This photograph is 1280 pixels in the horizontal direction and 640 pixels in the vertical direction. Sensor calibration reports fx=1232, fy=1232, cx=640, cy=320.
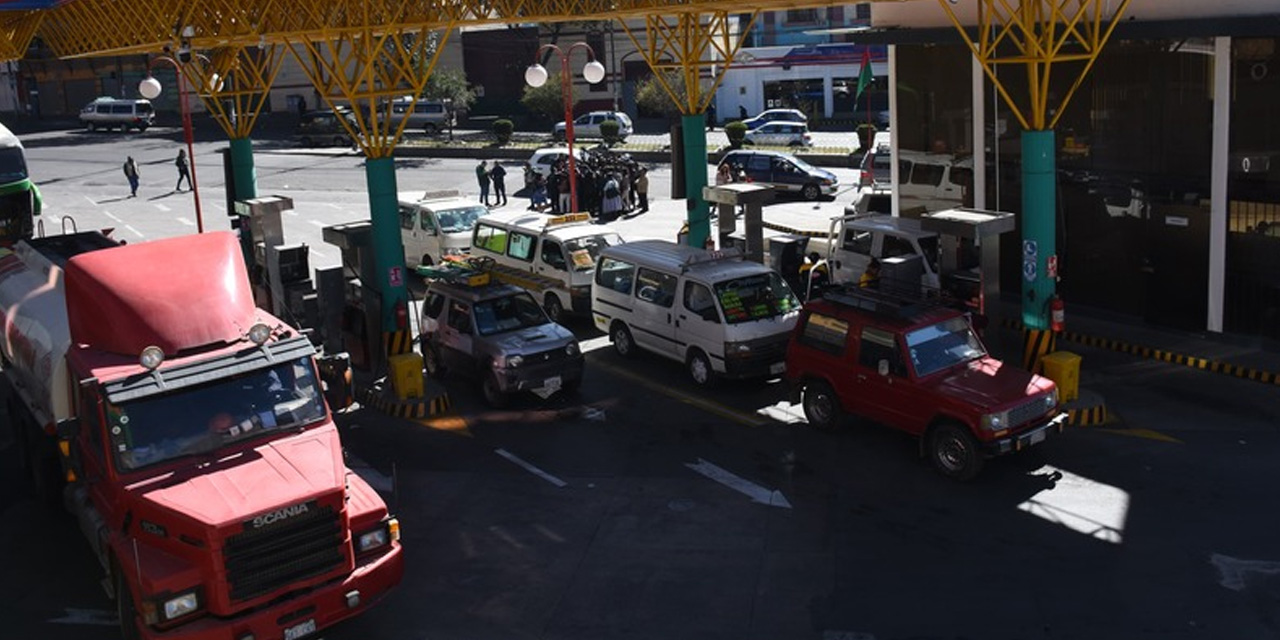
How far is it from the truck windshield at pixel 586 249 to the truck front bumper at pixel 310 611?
12.4m

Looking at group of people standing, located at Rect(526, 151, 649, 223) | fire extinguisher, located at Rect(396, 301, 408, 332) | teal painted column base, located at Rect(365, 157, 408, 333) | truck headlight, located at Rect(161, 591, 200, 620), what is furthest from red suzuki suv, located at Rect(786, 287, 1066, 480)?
group of people standing, located at Rect(526, 151, 649, 223)

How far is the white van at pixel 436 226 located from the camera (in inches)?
1078

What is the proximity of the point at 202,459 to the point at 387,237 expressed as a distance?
28.2ft

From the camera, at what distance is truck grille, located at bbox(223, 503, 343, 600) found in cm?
1023

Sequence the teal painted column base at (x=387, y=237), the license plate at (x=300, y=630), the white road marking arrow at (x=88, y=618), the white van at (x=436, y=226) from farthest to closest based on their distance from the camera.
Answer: the white van at (x=436, y=226)
the teal painted column base at (x=387, y=237)
the white road marking arrow at (x=88, y=618)
the license plate at (x=300, y=630)

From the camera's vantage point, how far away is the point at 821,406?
16562 mm

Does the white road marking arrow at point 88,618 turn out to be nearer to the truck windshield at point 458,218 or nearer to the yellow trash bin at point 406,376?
the yellow trash bin at point 406,376

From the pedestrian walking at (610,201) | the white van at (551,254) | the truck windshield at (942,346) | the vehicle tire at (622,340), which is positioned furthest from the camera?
the pedestrian walking at (610,201)

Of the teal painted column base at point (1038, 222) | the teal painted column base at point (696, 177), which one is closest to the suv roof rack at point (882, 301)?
the teal painted column base at point (1038, 222)

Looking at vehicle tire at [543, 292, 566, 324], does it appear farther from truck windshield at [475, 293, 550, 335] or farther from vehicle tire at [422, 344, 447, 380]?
truck windshield at [475, 293, 550, 335]

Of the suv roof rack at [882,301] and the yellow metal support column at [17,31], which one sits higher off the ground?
the yellow metal support column at [17,31]

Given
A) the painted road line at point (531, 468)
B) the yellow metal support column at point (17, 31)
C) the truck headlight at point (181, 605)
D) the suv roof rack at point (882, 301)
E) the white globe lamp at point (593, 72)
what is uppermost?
the yellow metal support column at point (17, 31)

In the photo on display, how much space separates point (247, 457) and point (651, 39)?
51.0ft

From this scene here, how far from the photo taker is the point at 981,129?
→ 2373 centimetres
